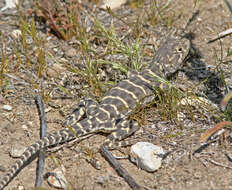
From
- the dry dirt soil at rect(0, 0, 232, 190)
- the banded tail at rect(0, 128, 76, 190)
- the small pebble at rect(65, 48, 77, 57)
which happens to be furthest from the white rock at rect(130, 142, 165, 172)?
the small pebble at rect(65, 48, 77, 57)

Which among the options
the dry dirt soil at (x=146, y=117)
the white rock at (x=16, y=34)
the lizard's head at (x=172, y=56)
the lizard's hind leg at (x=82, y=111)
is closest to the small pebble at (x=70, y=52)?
the dry dirt soil at (x=146, y=117)

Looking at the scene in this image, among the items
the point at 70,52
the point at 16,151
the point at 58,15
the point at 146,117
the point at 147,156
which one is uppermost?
the point at 58,15

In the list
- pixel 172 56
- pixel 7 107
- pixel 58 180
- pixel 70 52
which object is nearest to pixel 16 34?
pixel 70 52

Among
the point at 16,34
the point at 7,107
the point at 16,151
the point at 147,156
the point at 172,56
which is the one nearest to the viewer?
the point at 147,156

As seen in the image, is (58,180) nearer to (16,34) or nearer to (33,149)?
(33,149)

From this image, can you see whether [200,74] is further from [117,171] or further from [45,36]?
[45,36]

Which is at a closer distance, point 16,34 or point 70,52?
point 70,52
